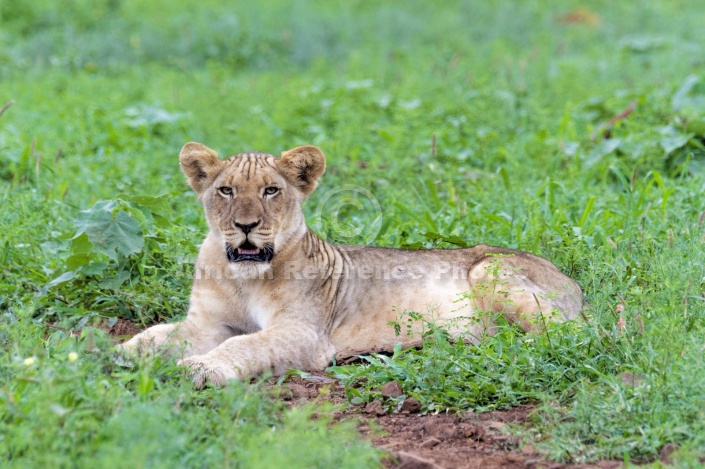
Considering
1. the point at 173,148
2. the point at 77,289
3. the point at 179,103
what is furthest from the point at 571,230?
the point at 179,103

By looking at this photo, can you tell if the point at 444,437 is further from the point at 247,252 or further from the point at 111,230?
the point at 111,230

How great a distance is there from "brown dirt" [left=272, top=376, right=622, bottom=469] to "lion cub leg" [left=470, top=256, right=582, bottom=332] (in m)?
0.98

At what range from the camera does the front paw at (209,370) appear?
15.9 ft

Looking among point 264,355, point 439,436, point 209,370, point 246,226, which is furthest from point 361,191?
point 439,436

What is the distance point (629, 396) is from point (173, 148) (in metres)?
6.20

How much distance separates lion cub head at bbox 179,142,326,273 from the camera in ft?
18.1

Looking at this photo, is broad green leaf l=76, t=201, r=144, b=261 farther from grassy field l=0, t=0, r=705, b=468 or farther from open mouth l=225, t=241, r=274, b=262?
open mouth l=225, t=241, r=274, b=262

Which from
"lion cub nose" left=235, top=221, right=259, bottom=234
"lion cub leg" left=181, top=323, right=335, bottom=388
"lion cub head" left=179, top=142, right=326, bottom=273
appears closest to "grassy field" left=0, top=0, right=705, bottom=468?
"lion cub leg" left=181, top=323, right=335, bottom=388

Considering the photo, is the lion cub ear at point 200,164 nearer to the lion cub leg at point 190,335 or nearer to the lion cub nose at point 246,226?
the lion cub nose at point 246,226

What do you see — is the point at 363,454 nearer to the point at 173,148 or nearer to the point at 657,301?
the point at 657,301

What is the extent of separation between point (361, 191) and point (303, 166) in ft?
7.18

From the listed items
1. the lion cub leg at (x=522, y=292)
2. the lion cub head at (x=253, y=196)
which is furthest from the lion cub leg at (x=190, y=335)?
the lion cub leg at (x=522, y=292)

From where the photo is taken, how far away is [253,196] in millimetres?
5555

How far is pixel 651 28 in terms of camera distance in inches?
638
